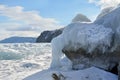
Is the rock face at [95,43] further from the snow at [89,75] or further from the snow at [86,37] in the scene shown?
the snow at [89,75]

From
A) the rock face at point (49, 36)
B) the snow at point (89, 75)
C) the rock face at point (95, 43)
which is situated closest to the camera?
the snow at point (89, 75)

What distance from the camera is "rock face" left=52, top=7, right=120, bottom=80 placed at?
318 inches

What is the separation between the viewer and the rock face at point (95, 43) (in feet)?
26.5

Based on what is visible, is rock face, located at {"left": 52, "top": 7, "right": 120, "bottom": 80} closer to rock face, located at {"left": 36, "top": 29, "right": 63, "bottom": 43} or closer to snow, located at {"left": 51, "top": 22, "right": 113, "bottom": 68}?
snow, located at {"left": 51, "top": 22, "right": 113, "bottom": 68}

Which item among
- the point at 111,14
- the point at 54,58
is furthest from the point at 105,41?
the point at 54,58

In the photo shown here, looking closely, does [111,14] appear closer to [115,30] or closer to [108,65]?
[115,30]

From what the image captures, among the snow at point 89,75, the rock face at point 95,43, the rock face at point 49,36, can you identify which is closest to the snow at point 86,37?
the rock face at point 95,43

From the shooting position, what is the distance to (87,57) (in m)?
8.52

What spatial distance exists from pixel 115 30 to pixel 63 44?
1741 millimetres

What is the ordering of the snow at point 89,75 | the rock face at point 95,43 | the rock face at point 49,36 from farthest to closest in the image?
the rock face at point 49,36
the rock face at point 95,43
the snow at point 89,75

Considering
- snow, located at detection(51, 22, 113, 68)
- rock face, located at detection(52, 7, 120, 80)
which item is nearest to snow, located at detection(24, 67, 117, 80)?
rock face, located at detection(52, 7, 120, 80)

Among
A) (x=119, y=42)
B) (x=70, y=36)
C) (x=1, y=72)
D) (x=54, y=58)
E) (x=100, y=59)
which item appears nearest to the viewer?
(x=119, y=42)

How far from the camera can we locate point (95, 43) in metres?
8.22

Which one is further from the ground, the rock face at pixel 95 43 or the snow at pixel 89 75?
the rock face at pixel 95 43
